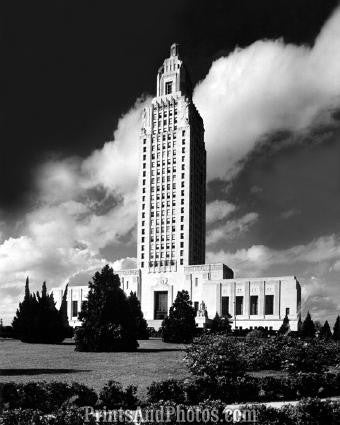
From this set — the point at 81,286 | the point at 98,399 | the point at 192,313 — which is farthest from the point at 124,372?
the point at 81,286

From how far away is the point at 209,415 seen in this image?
37.8 feet

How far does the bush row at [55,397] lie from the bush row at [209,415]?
6.27ft

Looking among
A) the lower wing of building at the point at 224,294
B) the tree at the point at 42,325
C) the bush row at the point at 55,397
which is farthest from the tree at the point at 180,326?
the lower wing of building at the point at 224,294

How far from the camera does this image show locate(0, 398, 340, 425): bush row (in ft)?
35.3

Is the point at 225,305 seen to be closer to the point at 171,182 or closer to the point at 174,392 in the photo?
the point at 171,182

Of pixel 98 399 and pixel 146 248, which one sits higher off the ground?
pixel 146 248

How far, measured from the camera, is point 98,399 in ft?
47.9

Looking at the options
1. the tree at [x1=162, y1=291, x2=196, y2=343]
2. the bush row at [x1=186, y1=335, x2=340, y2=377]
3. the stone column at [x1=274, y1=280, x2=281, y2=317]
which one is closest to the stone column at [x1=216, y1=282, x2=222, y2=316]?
the stone column at [x1=274, y1=280, x2=281, y2=317]

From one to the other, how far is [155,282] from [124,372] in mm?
91297

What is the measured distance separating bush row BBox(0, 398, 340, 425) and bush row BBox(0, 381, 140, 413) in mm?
1910

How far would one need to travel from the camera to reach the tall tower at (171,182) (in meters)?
114

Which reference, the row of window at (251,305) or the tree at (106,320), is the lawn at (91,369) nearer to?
the tree at (106,320)

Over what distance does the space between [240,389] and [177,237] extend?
9722 centimetres

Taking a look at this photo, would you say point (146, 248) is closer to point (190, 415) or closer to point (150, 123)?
point (150, 123)
